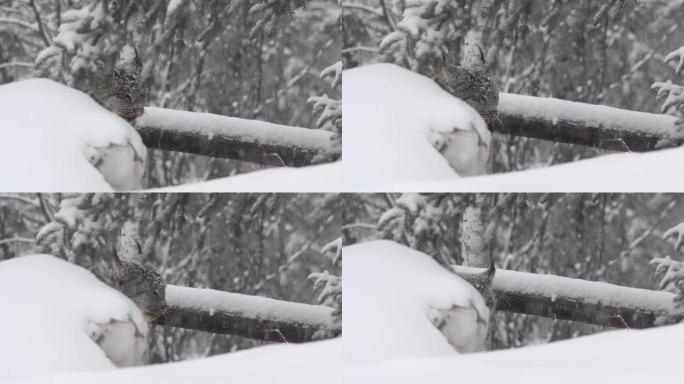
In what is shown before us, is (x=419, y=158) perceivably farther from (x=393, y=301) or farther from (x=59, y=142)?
(x=59, y=142)

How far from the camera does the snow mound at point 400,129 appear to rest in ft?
11.3

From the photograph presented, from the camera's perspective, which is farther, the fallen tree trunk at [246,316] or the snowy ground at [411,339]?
the fallen tree trunk at [246,316]

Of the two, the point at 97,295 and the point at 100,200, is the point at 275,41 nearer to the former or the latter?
the point at 100,200

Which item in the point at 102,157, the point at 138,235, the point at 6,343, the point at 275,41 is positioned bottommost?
the point at 6,343

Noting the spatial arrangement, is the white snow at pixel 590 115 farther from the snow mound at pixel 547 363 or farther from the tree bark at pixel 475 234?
the snow mound at pixel 547 363

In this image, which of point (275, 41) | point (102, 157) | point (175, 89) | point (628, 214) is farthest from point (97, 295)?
point (628, 214)

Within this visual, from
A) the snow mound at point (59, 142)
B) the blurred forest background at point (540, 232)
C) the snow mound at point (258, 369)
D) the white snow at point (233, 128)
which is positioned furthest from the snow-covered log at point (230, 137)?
the snow mound at point (258, 369)

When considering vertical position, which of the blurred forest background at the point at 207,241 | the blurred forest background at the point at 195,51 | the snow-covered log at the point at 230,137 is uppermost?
the blurred forest background at the point at 195,51

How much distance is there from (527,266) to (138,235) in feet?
4.39

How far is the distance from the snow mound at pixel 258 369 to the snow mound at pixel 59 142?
636 millimetres

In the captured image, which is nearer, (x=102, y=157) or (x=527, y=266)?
(x=102, y=157)

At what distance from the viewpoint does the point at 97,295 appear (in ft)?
11.3

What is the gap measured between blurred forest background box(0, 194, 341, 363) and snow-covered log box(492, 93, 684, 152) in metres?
0.71

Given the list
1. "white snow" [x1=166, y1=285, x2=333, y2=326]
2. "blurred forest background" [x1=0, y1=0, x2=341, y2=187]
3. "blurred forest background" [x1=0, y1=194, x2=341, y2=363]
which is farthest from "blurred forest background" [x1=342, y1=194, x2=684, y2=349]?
"blurred forest background" [x1=0, y1=0, x2=341, y2=187]
